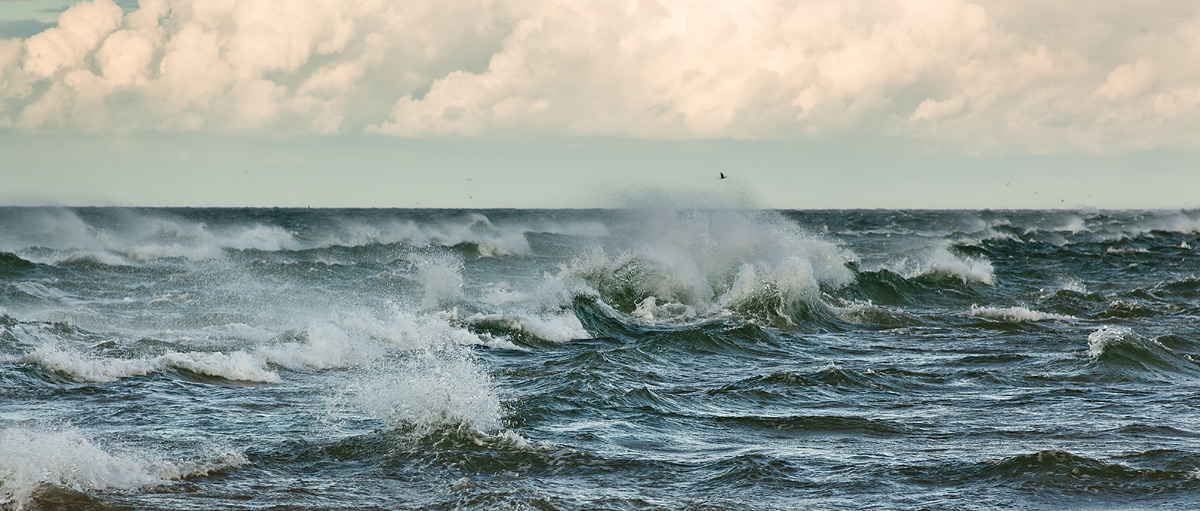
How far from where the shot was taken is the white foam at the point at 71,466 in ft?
19.7

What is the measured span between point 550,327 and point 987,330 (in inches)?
280

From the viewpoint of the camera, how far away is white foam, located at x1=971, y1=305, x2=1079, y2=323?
56.1 feet

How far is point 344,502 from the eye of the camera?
6133mm

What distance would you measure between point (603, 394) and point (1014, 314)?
1052 centimetres

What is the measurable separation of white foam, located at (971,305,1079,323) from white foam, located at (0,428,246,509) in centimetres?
1415

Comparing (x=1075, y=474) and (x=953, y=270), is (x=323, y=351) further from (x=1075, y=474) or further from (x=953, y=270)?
(x=953, y=270)

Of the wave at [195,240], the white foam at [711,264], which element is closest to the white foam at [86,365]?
the white foam at [711,264]

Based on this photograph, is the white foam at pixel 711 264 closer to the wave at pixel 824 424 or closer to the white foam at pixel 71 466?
the wave at pixel 824 424

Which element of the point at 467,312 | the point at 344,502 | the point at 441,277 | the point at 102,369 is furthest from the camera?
the point at 441,277

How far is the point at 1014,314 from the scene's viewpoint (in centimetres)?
1723

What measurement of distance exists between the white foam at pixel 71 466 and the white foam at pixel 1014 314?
46.4 feet

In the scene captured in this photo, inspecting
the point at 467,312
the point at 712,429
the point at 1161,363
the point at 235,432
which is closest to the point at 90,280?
the point at 467,312

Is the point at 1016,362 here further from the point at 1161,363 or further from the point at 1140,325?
the point at 1140,325

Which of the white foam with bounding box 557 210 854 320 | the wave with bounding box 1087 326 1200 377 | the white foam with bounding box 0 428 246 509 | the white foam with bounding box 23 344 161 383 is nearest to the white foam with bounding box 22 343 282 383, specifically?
the white foam with bounding box 23 344 161 383
